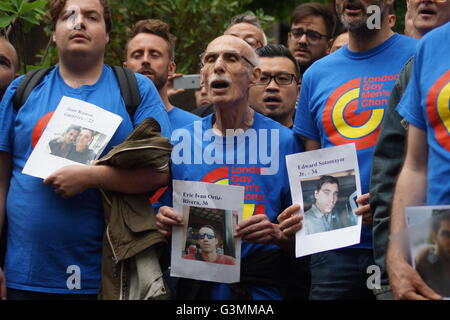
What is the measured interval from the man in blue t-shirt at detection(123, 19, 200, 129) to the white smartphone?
4.5 inches

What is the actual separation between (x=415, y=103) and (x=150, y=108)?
1646mm

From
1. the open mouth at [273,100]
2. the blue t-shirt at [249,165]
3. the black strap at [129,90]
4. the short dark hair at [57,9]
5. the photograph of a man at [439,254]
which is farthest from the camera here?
the open mouth at [273,100]

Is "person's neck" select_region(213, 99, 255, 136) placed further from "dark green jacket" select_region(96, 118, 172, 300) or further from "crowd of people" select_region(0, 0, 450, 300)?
"dark green jacket" select_region(96, 118, 172, 300)

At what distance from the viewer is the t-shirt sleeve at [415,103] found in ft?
12.0

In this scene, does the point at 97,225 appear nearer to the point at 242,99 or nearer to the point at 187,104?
the point at 242,99

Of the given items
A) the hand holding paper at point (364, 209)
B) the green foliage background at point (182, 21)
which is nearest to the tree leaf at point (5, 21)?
the green foliage background at point (182, 21)

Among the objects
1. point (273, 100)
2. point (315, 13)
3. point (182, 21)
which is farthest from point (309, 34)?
point (182, 21)

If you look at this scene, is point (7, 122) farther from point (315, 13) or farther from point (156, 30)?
point (315, 13)

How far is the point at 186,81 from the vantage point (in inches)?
272

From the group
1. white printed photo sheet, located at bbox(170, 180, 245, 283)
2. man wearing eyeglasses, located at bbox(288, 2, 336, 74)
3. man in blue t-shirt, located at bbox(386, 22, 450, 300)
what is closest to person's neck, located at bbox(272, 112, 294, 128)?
man wearing eyeglasses, located at bbox(288, 2, 336, 74)

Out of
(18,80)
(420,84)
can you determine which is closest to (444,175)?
(420,84)

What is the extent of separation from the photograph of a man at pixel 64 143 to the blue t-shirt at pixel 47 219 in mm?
136

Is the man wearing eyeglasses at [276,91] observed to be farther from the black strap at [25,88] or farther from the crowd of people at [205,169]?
the black strap at [25,88]

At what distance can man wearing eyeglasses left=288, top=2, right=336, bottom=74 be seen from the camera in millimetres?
6758
